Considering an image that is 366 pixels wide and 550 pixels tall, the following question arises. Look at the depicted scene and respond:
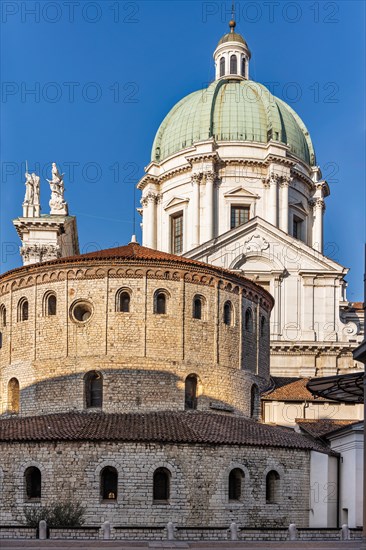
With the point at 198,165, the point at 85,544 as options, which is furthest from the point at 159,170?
the point at 85,544

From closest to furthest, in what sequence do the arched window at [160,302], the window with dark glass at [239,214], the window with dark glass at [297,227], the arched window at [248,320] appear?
the arched window at [160,302], the arched window at [248,320], the window with dark glass at [239,214], the window with dark glass at [297,227]

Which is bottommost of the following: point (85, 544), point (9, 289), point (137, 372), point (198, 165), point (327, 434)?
point (85, 544)

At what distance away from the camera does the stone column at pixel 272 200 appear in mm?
69250

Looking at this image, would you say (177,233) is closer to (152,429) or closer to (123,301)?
(123,301)

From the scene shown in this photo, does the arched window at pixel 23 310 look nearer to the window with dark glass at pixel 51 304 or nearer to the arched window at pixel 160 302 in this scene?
the window with dark glass at pixel 51 304

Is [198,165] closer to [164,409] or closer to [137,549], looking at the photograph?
[164,409]

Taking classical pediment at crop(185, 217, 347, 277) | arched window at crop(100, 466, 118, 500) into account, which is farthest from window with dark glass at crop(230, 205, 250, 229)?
arched window at crop(100, 466, 118, 500)

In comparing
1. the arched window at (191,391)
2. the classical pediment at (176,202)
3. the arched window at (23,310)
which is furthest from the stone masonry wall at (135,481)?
the classical pediment at (176,202)

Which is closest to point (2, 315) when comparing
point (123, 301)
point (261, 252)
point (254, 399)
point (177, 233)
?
point (123, 301)

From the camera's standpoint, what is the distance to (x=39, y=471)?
38.8 m

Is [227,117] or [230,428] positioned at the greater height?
[227,117]

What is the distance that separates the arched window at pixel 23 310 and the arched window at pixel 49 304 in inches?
48.2

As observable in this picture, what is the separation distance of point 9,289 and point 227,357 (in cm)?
1088

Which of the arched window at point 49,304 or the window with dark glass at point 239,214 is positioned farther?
the window with dark glass at point 239,214
